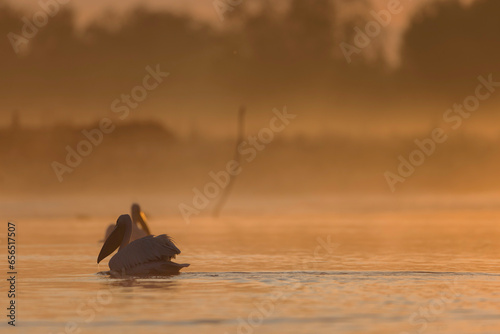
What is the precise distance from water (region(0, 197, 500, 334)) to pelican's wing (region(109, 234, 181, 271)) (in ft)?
1.64

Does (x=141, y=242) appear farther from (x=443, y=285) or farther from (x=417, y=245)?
(x=417, y=245)

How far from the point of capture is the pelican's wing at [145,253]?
2203cm

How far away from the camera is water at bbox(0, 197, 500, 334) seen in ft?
50.1

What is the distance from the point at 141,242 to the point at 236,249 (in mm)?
8393

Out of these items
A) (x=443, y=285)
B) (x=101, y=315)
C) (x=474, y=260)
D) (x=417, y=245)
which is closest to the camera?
(x=101, y=315)

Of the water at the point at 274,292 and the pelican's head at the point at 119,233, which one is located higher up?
the pelican's head at the point at 119,233

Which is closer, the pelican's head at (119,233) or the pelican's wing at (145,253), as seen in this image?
the pelican's wing at (145,253)

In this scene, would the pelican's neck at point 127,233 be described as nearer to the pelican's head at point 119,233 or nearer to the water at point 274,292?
the pelican's head at point 119,233

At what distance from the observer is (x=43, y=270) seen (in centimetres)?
2331

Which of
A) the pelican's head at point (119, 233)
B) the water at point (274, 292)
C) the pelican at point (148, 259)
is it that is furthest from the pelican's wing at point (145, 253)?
the pelican's head at point (119, 233)

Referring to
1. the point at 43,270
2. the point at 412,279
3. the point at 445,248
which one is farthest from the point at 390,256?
the point at 43,270

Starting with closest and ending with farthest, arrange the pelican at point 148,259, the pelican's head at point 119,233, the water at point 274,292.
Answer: the water at point 274,292
the pelican at point 148,259
the pelican's head at point 119,233

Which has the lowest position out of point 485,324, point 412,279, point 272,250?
point 485,324

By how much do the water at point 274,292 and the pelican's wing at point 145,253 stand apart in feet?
1.64
